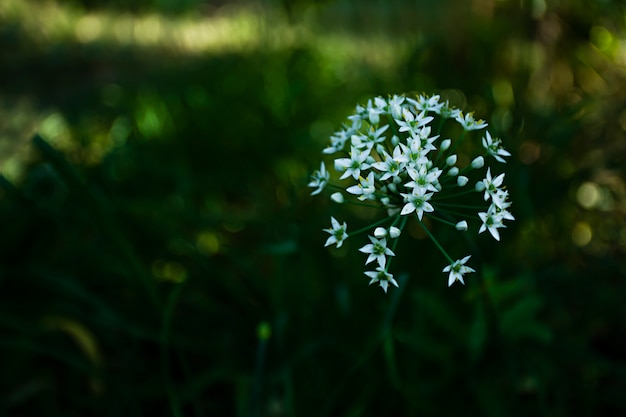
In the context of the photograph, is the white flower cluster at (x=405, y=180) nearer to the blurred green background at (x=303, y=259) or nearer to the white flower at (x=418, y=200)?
the white flower at (x=418, y=200)

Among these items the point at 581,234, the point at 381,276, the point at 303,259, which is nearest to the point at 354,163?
the point at 381,276

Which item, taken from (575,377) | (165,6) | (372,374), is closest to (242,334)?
(372,374)

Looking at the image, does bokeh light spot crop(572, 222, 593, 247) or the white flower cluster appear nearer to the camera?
the white flower cluster

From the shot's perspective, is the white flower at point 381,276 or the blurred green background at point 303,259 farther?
the blurred green background at point 303,259

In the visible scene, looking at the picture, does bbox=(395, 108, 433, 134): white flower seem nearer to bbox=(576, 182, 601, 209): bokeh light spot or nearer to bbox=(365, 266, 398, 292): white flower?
bbox=(365, 266, 398, 292): white flower

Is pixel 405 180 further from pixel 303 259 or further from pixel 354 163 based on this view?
pixel 303 259

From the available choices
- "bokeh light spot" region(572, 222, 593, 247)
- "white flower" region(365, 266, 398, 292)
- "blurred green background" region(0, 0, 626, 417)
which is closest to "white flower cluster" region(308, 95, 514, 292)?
"white flower" region(365, 266, 398, 292)

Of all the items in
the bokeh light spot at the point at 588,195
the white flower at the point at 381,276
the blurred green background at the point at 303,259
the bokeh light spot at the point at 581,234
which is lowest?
the bokeh light spot at the point at 581,234

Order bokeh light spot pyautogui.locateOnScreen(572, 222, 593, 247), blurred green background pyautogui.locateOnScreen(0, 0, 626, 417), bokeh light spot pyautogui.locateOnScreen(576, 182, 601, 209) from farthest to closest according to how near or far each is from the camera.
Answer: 1. bokeh light spot pyautogui.locateOnScreen(576, 182, 601, 209)
2. bokeh light spot pyautogui.locateOnScreen(572, 222, 593, 247)
3. blurred green background pyautogui.locateOnScreen(0, 0, 626, 417)

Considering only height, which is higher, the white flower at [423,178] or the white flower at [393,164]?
the white flower at [393,164]

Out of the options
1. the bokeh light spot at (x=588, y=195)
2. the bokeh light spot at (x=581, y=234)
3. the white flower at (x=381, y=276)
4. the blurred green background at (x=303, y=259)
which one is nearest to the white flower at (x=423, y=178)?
the white flower at (x=381, y=276)
